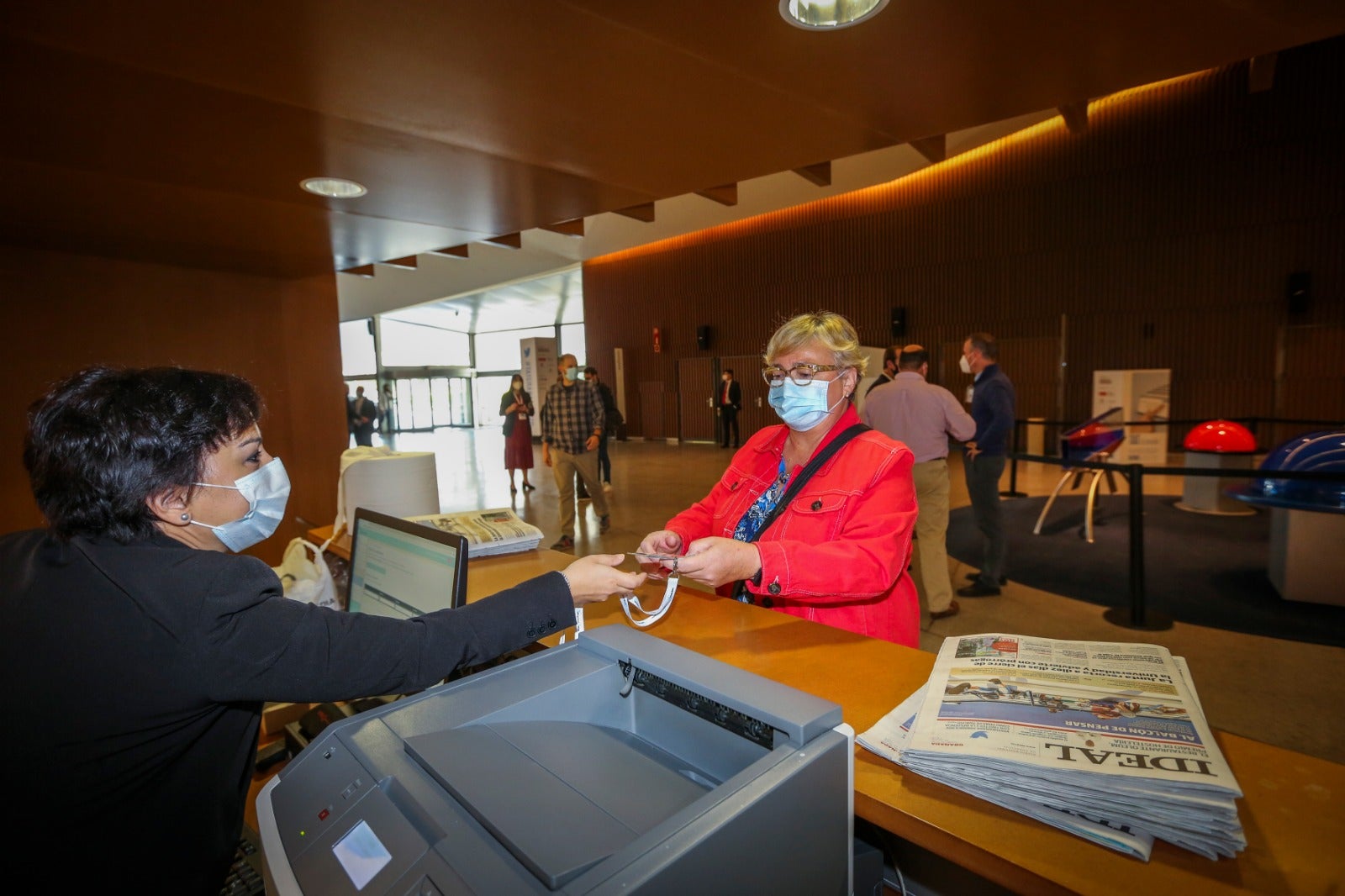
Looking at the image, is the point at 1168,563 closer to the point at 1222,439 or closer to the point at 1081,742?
the point at 1222,439

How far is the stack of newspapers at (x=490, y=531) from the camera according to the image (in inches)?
89.2

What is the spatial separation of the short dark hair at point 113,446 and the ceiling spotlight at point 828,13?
1.67 metres

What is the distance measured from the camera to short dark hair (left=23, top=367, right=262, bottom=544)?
0.92 meters

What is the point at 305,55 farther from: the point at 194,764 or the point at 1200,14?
the point at 1200,14

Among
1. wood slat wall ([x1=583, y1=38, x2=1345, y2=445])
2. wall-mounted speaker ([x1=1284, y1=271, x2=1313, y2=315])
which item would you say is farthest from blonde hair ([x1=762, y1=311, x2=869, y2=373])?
wall-mounted speaker ([x1=1284, y1=271, x2=1313, y2=315])

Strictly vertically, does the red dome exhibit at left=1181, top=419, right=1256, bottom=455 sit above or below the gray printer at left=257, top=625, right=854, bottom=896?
below

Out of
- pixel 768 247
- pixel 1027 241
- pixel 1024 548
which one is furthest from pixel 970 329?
pixel 1024 548

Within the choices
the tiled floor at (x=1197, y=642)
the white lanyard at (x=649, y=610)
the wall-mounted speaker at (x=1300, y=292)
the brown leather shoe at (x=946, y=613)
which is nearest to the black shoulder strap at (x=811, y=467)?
the white lanyard at (x=649, y=610)

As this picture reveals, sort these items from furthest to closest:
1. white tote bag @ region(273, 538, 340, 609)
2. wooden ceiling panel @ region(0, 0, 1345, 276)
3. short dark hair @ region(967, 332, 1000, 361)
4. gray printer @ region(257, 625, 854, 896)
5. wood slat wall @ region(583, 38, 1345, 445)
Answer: wood slat wall @ region(583, 38, 1345, 445)
short dark hair @ region(967, 332, 1000, 361)
white tote bag @ region(273, 538, 340, 609)
wooden ceiling panel @ region(0, 0, 1345, 276)
gray printer @ region(257, 625, 854, 896)

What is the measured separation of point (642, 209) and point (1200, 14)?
2611 mm

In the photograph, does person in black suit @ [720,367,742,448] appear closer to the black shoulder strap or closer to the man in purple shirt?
the man in purple shirt

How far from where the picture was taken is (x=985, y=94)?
2.34 metres

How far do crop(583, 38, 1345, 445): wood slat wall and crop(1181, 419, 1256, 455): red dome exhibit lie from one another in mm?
4210

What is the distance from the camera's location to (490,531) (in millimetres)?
2344
